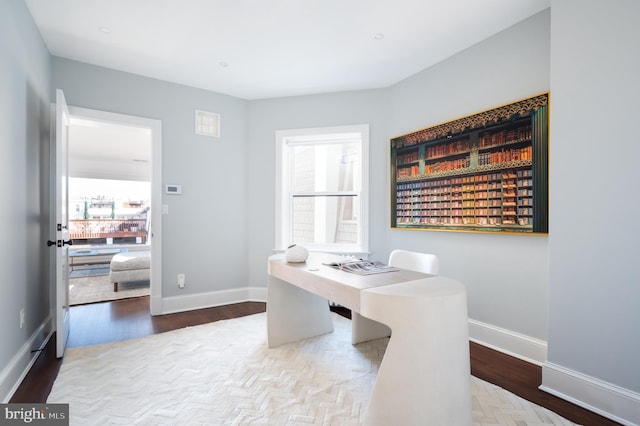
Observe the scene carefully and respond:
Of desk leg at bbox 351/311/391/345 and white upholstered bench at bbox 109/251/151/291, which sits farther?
white upholstered bench at bbox 109/251/151/291

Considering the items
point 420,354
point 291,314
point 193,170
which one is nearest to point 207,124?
point 193,170

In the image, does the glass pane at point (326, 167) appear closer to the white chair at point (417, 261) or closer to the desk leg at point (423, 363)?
the white chair at point (417, 261)

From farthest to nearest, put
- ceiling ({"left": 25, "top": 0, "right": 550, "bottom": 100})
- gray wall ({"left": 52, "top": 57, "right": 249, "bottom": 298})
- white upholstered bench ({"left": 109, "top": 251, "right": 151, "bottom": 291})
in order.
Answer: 1. white upholstered bench ({"left": 109, "top": 251, "right": 151, "bottom": 291})
2. gray wall ({"left": 52, "top": 57, "right": 249, "bottom": 298})
3. ceiling ({"left": 25, "top": 0, "right": 550, "bottom": 100})

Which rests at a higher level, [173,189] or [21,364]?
[173,189]

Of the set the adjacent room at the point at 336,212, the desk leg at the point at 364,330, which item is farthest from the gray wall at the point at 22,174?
the desk leg at the point at 364,330

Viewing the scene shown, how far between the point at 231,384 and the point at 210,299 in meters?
1.98

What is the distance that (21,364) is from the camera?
2141mm

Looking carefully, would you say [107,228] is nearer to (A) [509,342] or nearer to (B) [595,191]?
(A) [509,342]

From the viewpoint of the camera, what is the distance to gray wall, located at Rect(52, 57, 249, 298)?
3.34 meters

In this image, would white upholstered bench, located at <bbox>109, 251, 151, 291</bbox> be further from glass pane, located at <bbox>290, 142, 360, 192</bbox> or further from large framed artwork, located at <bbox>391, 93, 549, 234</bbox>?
large framed artwork, located at <bbox>391, 93, 549, 234</bbox>

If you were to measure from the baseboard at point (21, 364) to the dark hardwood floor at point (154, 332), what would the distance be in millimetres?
37

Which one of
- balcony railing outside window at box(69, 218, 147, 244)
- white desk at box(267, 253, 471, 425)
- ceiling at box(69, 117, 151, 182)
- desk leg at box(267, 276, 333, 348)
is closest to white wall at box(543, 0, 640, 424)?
white desk at box(267, 253, 471, 425)

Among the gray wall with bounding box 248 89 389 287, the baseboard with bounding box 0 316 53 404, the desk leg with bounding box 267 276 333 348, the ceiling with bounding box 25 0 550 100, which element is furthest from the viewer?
the gray wall with bounding box 248 89 389 287

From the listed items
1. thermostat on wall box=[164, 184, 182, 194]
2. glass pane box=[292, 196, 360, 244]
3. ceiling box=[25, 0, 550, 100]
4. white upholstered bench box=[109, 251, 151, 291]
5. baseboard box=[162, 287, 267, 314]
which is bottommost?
baseboard box=[162, 287, 267, 314]
